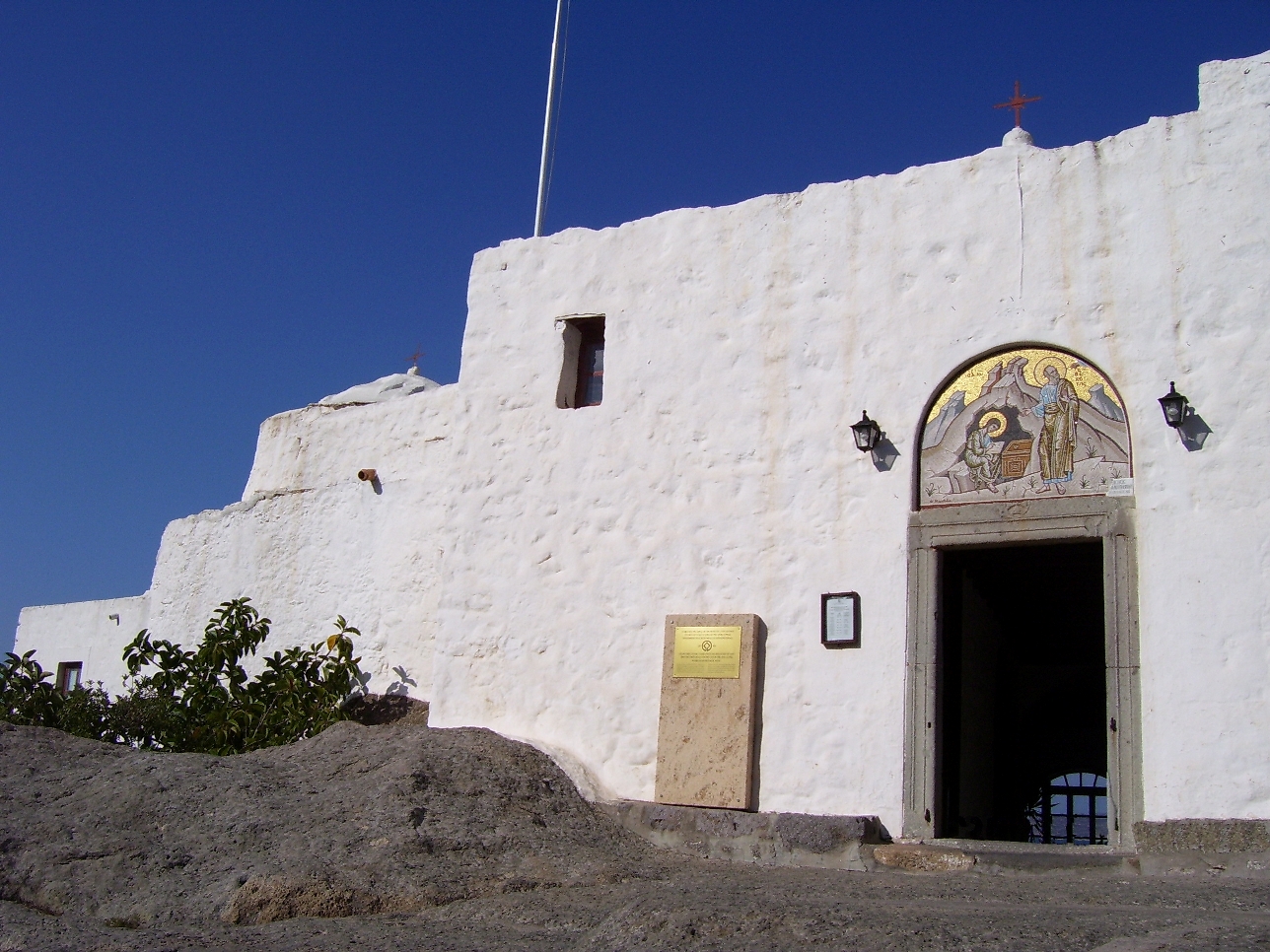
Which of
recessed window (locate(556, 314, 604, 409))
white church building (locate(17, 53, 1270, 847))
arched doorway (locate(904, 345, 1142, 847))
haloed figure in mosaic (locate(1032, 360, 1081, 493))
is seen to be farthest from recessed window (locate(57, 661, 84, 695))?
haloed figure in mosaic (locate(1032, 360, 1081, 493))

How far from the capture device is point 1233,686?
6.51 metres

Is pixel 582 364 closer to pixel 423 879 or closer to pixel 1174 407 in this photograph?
pixel 1174 407

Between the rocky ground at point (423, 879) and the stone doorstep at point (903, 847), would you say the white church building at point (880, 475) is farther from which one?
the rocky ground at point (423, 879)

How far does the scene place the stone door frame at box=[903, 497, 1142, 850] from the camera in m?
6.70

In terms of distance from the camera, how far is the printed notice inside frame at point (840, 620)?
24.9ft

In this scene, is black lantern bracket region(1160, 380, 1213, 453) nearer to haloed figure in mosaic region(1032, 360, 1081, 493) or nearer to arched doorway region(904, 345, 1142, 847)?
arched doorway region(904, 345, 1142, 847)

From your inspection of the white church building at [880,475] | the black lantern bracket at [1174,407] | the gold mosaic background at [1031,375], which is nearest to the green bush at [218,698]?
the white church building at [880,475]

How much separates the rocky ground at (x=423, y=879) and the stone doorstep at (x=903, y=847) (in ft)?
0.45

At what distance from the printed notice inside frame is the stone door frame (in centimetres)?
33

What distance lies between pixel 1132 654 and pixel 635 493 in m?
3.42

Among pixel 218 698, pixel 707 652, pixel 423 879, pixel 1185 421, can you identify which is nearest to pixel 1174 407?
pixel 1185 421

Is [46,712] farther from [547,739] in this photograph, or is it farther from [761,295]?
[761,295]

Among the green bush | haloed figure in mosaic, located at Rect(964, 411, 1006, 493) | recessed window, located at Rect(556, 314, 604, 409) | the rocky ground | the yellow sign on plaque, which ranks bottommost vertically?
the rocky ground

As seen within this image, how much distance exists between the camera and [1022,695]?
43.0ft
